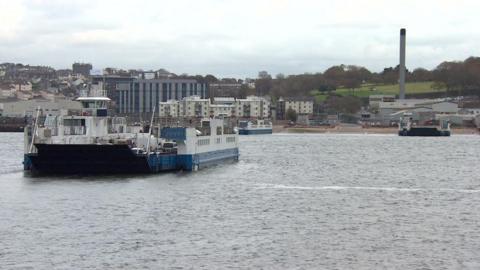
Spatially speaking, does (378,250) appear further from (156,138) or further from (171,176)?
(156,138)

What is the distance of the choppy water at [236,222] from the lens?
111ft

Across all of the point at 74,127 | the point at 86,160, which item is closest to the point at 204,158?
the point at 74,127

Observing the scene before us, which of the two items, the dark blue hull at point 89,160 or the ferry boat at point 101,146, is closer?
the dark blue hull at point 89,160

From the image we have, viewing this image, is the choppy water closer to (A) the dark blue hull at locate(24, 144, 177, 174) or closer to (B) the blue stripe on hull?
(B) the blue stripe on hull

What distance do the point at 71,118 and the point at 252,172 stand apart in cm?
1704

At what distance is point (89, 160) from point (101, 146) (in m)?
2.43

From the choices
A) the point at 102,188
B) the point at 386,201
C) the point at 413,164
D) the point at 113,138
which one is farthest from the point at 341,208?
the point at 413,164

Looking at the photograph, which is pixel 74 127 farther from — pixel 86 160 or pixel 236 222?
pixel 236 222

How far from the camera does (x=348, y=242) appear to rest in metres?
37.4

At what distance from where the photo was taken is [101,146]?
59.8 metres

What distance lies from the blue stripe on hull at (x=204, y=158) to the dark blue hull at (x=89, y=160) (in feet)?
11.4

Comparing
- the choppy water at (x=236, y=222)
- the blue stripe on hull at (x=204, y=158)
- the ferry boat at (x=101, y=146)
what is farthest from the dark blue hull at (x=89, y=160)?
the blue stripe on hull at (x=204, y=158)

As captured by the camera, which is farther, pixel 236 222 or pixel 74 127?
pixel 74 127

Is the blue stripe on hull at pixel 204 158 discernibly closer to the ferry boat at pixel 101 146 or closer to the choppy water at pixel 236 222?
the ferry boat at pixel 101 146
